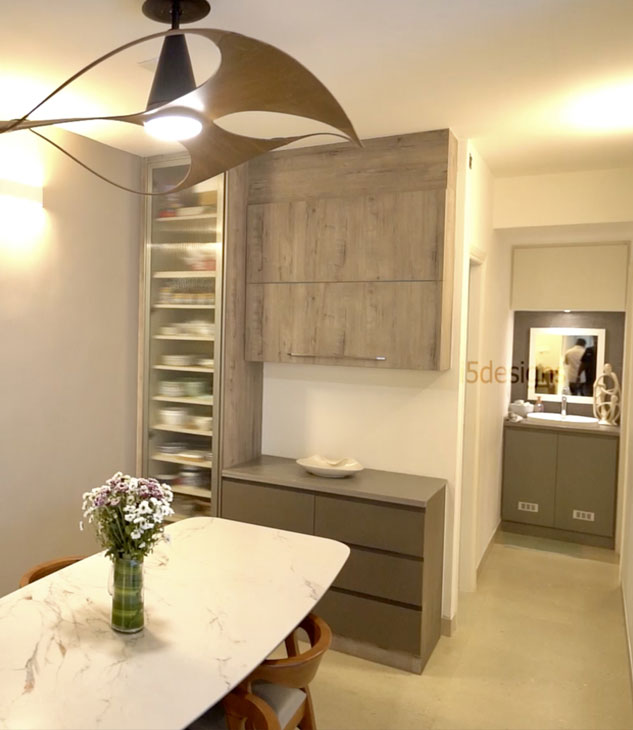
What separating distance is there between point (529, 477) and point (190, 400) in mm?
2898

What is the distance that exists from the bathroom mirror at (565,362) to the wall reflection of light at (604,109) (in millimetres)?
2397

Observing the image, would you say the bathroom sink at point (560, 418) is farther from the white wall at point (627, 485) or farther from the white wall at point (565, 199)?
the white wall at point (565, 199)

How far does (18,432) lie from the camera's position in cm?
304

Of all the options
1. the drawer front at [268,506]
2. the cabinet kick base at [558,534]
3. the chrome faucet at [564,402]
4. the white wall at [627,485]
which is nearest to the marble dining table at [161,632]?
the drawer front at [268,506]

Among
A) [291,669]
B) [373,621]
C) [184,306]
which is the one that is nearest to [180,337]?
[184,306]

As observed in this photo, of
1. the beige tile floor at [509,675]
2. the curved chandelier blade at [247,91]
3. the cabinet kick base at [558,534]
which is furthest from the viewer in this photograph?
the cabinet kick base at [558,534]

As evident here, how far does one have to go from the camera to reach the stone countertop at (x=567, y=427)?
4676 mm

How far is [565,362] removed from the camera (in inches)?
205

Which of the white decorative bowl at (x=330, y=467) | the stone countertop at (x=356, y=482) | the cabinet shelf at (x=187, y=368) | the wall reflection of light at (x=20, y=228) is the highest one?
the wall reflection of light at (x=20, y=228)

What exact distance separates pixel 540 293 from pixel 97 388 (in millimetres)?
3478

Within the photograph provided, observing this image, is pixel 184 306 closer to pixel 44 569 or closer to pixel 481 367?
pixel 44 569

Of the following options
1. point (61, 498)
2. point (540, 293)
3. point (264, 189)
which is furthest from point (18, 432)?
point (540, 293)

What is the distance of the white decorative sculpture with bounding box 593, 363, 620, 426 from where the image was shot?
488cm

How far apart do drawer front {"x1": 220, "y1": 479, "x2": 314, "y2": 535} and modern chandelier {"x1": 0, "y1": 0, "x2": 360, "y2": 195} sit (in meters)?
1.84
